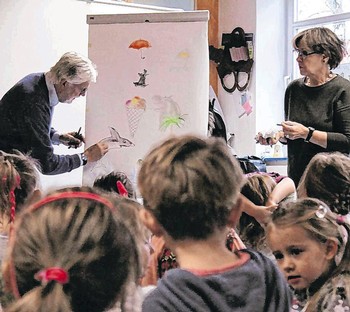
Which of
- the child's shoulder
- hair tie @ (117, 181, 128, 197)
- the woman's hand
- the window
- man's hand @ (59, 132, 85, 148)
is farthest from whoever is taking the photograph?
the window

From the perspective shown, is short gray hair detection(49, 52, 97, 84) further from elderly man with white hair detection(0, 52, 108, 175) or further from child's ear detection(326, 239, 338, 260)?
child's ear detection(326, 239, 338, 260)

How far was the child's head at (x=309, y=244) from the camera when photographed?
156 cm

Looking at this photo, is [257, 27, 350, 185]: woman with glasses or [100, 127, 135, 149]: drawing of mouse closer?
[257, 27, 350, 185]: woman with glasses

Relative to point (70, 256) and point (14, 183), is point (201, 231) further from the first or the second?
point (14, 183)

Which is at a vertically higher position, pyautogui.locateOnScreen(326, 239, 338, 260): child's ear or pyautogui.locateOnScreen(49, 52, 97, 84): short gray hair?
pyautogui.locateOnScreen(49, 52, 97, 84): short gray hair

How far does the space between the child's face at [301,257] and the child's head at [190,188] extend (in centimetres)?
50

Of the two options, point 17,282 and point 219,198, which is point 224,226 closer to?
point 219,198

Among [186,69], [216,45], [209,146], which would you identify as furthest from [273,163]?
[209,146]

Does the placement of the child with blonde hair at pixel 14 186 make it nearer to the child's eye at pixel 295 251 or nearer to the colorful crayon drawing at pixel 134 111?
the child's eye at pixel 295 251

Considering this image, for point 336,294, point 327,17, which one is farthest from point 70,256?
point 327,17

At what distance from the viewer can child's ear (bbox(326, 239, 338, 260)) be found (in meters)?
1.57

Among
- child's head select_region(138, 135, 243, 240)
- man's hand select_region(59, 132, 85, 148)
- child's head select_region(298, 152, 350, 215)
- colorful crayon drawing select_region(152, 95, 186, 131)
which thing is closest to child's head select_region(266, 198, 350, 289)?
child's head select_region(298, 152, 350, 215)

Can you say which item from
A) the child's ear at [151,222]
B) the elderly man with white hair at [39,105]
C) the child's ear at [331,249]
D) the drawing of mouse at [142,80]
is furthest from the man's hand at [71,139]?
the child's ear at [151,222]

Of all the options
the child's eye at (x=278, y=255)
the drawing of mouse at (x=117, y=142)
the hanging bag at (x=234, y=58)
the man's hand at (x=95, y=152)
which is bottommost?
the child's eye at (x=278, y=255)
